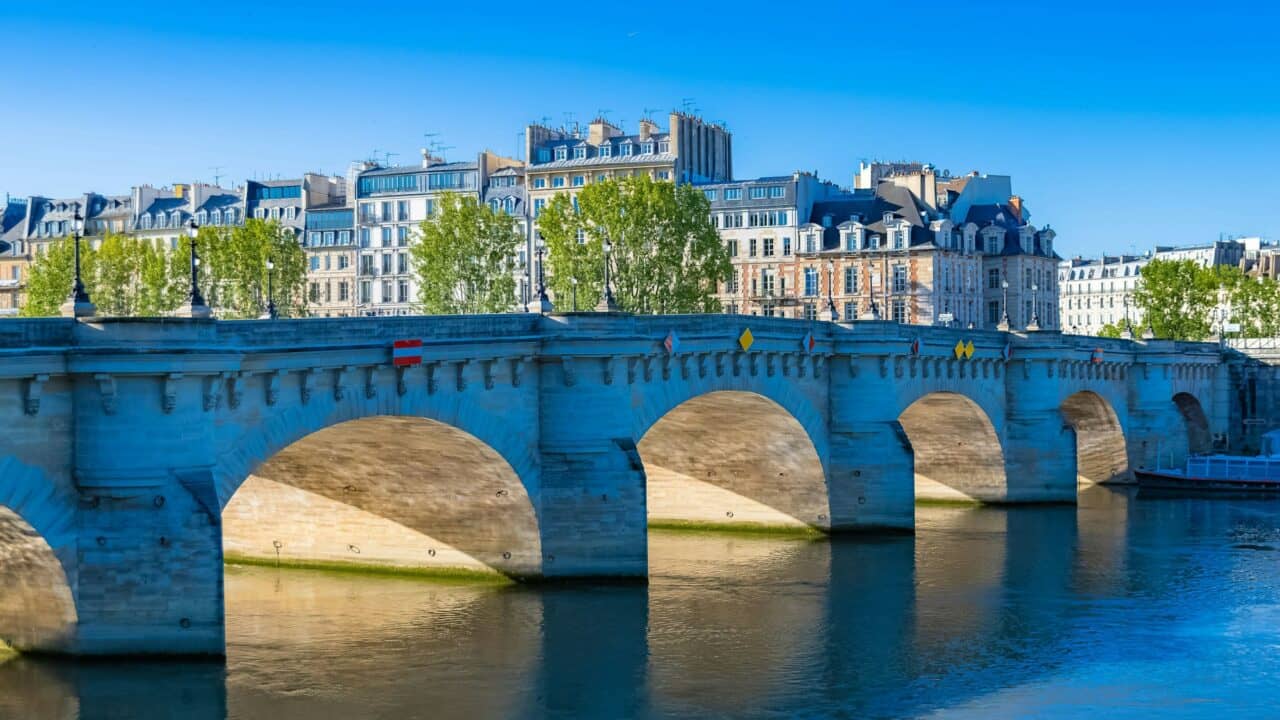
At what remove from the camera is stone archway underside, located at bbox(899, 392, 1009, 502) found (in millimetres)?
72625

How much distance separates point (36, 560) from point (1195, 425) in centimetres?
7954

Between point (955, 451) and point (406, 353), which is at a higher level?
point (406, 353)

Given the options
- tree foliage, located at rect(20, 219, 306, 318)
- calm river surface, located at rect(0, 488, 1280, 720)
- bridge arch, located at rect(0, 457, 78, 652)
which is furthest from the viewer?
tree foliage, located at rect(20, 219, 306, 318)

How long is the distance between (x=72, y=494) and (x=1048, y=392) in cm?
5086

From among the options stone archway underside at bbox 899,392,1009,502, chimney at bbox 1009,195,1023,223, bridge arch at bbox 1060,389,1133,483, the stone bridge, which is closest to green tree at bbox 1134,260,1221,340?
chimney at bbox 1009,195,1023,223

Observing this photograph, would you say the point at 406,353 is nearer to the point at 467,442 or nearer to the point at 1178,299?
the point at 467,442

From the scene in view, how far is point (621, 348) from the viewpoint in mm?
47594

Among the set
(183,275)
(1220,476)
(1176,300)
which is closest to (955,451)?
(1220,476)

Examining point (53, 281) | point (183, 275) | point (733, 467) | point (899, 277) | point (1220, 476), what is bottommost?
point (1220, 476)

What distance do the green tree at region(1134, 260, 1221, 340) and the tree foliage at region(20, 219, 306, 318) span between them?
5727 centimetres

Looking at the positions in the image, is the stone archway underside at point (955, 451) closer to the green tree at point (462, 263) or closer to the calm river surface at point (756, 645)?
the calm river surface at point (756, 645)

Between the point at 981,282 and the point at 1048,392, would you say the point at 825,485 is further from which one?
the point at 981,282

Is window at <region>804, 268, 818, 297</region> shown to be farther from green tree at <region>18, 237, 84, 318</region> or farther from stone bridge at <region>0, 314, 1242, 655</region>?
green tree at <region>18, 237, 84, 318</region>

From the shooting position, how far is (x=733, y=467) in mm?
61438
